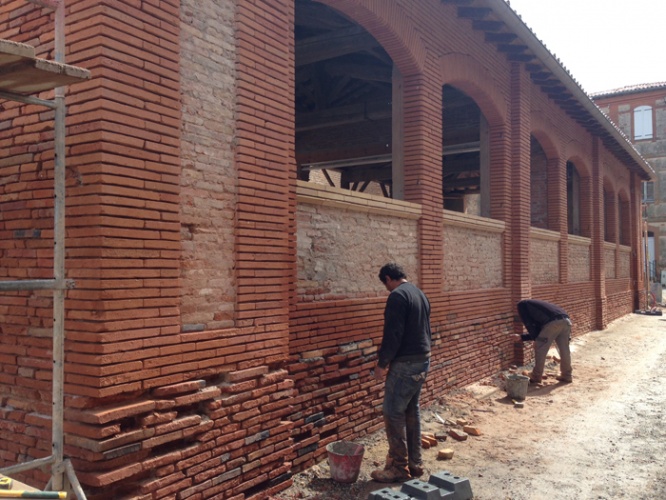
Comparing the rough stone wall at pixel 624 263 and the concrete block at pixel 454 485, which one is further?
the rough stone wall at pixel 624 263

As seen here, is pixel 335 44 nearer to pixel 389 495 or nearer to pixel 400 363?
pixel 400 363

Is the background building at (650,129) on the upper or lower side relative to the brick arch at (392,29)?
upper

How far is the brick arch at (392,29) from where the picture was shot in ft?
21.5

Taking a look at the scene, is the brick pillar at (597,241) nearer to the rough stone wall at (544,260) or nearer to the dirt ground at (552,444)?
the rough stone wall at (544,260)

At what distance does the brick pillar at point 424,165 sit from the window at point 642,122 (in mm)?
33443

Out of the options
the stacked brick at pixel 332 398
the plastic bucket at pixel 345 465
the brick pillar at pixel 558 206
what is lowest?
the plastic bucket at pixel 345 465

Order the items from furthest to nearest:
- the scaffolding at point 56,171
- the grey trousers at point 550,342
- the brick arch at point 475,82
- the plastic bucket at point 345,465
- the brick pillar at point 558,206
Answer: the brick pillar at point 558,206
the grey trousers at point 550,342
the brick arch at point 475,82
the plastic bucket at point 345,465
the scaffolding at point 56,171

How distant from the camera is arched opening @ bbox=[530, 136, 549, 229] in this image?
13844mm

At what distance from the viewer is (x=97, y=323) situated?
3.49 m

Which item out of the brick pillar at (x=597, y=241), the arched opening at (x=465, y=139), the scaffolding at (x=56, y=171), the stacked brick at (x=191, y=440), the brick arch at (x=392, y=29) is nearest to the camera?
the scaffolding at (x=56, y=171)

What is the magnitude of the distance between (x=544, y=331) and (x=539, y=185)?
5695mm

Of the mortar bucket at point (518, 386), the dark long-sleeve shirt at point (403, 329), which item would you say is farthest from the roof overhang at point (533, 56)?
the mortar bucket at point (518, 386)

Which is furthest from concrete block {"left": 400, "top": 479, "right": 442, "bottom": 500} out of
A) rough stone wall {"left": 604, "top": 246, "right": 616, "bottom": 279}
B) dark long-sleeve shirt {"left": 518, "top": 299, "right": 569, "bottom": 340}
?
rough stone wall {"left": 604, "top": 246, "right": 616, "bottom": 279}

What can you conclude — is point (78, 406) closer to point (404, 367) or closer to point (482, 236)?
point (404, 367)
